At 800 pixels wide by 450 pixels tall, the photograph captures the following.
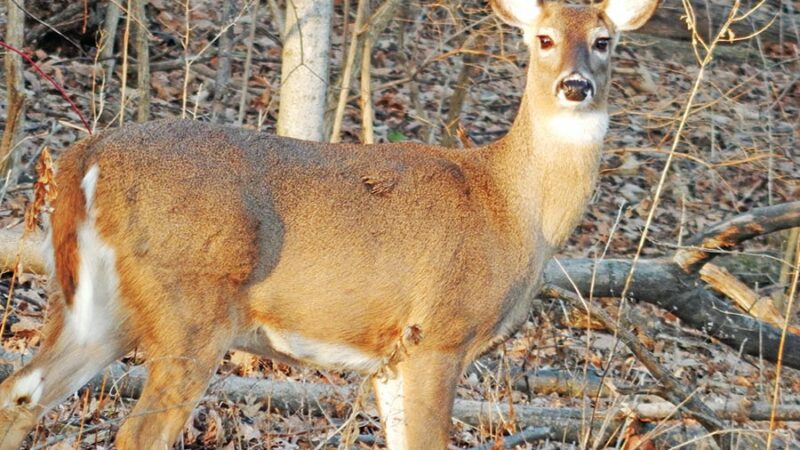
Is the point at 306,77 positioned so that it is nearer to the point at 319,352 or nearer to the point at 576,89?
the point at 576,89

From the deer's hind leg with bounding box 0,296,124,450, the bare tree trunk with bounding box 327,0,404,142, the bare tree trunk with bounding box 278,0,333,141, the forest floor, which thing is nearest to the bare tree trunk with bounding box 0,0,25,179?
the forest floor

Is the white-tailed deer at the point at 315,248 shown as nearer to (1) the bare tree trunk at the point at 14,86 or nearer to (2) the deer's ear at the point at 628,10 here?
(2) the deer's ear at the point at 628,10

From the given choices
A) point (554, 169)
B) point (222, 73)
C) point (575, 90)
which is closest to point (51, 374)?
point (554, 169)

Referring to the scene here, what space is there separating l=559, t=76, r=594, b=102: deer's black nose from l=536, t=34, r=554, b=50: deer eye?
33cm

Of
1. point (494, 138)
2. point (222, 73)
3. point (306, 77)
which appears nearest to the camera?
point (306, 77)

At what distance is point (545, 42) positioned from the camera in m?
5.59

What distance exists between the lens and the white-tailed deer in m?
4.56

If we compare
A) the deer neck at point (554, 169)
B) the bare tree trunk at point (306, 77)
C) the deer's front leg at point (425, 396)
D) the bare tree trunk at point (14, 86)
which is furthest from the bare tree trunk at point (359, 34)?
the deer's front leg at point (425, 396)

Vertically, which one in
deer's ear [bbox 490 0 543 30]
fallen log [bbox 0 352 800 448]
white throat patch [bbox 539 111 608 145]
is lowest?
fallen log [bbox 0 352 800 448]

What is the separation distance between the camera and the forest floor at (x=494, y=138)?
5648mm

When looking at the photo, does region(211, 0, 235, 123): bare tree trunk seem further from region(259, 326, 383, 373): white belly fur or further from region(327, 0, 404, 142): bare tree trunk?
region(259, 326, 383, 373): white belly fur

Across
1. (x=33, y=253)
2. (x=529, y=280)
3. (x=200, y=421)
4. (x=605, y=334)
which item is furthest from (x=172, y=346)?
(x=605, y=334)

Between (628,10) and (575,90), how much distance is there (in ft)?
2.57

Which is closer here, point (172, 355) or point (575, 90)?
point (172, 355)
